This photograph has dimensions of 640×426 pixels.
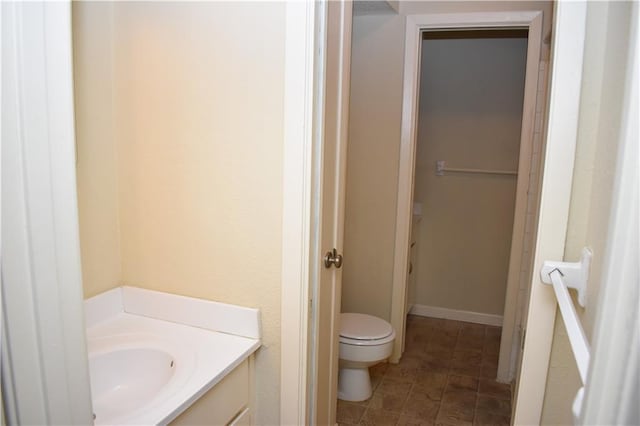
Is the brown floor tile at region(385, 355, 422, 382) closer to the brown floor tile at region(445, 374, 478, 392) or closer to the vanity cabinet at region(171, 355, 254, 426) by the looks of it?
the brown floor tile at region(445, 374, 478, 392)

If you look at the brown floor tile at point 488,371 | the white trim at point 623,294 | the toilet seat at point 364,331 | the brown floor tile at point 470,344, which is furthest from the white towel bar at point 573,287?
the brown floor tile at point 470,344

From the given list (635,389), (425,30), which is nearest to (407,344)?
(425,30)

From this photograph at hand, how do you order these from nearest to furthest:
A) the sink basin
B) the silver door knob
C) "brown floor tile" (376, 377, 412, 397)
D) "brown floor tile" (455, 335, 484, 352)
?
the sink basin → the silver door knob → "brown floor tile" (376, 377, 412, 397) → "brown floor tile" (455, 335, 484, 352)

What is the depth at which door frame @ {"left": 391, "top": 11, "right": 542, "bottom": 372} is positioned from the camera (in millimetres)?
2617

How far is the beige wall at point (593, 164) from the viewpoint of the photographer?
0.79 metres

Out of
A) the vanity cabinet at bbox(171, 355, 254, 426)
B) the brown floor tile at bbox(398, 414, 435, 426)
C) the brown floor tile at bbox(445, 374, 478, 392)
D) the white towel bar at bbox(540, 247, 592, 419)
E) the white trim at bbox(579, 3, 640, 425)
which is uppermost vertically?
the white trim at bbox(579, 3, 640, 425)

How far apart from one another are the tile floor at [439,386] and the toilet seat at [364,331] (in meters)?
0.37

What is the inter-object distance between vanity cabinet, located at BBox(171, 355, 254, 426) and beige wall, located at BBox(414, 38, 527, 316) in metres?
2.58

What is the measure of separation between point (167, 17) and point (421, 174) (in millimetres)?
2672

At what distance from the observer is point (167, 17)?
1.54 m

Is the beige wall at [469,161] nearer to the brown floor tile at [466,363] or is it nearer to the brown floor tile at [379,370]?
the brown floor tile at [466,363]

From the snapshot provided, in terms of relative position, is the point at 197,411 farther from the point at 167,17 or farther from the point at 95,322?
the point at 167,17

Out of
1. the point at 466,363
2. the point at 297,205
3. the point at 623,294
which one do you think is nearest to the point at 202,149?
the point at 297,205

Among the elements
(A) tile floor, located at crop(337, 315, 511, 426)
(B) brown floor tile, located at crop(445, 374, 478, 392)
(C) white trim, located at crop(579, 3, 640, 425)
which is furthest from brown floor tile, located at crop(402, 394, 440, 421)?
(C) white trim, located at crop(579, 3, 640, 425)
